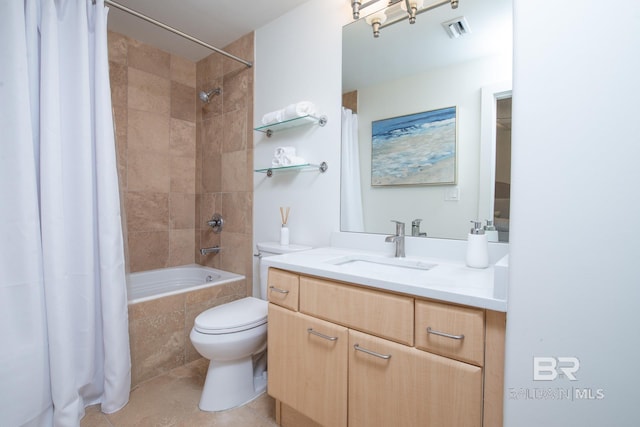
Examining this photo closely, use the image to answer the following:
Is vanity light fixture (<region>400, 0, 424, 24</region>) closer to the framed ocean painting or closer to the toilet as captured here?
the framed ocean painting

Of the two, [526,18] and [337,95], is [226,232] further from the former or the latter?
[526,18]

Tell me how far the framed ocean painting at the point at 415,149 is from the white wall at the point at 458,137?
0.10 feet

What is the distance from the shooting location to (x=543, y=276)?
646 millimetres

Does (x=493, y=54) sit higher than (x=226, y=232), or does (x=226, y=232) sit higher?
(x=493, y=54)

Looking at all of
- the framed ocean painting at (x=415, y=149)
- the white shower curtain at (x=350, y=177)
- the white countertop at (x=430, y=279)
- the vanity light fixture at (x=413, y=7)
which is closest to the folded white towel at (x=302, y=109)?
the white shower curtain at (x=350, y=177)

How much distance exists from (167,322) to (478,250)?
6.04 ft

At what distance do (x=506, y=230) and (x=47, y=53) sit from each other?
7.27 ft

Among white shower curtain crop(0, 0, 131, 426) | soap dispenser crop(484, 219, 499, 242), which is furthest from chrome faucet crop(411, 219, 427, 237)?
white shower curtain crop(0, 0, 131, 426)

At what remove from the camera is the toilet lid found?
142 cm

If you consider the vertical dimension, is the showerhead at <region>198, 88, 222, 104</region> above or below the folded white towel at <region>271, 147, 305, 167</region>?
above

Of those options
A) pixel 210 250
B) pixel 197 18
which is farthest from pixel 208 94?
pixel 210 250

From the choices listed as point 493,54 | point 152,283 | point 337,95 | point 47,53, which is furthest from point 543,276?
point 152,283

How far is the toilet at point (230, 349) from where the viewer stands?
142 cm

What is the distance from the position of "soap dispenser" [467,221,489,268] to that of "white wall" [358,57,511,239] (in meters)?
0.16
